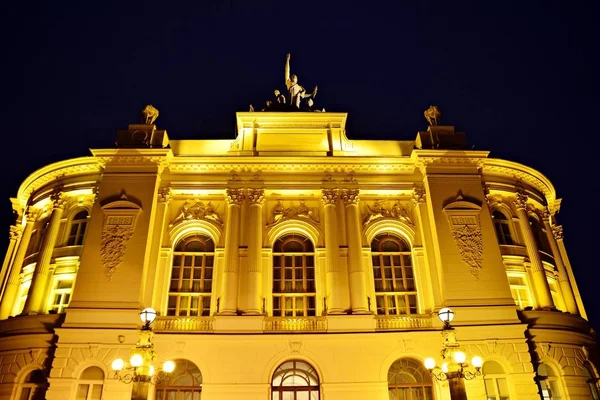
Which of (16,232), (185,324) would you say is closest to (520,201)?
(185,324)

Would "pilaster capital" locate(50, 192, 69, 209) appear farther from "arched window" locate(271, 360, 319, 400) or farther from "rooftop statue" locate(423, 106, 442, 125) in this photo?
"rooftop statue" locate(423, 106, 442, 125)

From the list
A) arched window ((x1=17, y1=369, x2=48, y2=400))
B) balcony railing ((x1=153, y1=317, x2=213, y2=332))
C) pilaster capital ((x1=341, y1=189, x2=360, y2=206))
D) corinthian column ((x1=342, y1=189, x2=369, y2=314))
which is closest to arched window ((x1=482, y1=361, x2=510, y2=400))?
corinthian column ((x1=342, y1=189, x2=369, y2=314))

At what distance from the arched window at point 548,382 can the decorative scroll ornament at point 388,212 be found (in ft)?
25.4

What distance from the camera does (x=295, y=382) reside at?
18312mm

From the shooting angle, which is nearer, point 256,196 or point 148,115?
point 256,196

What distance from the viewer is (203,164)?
22.5m

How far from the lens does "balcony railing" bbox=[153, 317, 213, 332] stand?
1875cm

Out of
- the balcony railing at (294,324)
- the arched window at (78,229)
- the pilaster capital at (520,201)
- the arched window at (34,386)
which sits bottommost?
the arched window at (34,386)

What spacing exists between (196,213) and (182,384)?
290 inches

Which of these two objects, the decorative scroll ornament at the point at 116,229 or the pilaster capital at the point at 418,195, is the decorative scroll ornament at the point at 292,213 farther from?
the decorative scroll ornament at the point at 116,229

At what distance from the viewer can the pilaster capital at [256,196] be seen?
71.6 feet

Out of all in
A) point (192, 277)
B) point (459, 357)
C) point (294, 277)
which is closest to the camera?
point (459, 357)

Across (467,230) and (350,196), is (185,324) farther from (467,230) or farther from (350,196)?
(467,230)

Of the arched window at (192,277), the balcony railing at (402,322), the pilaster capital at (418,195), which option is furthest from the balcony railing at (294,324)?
the pilaster capital at (418,195)
